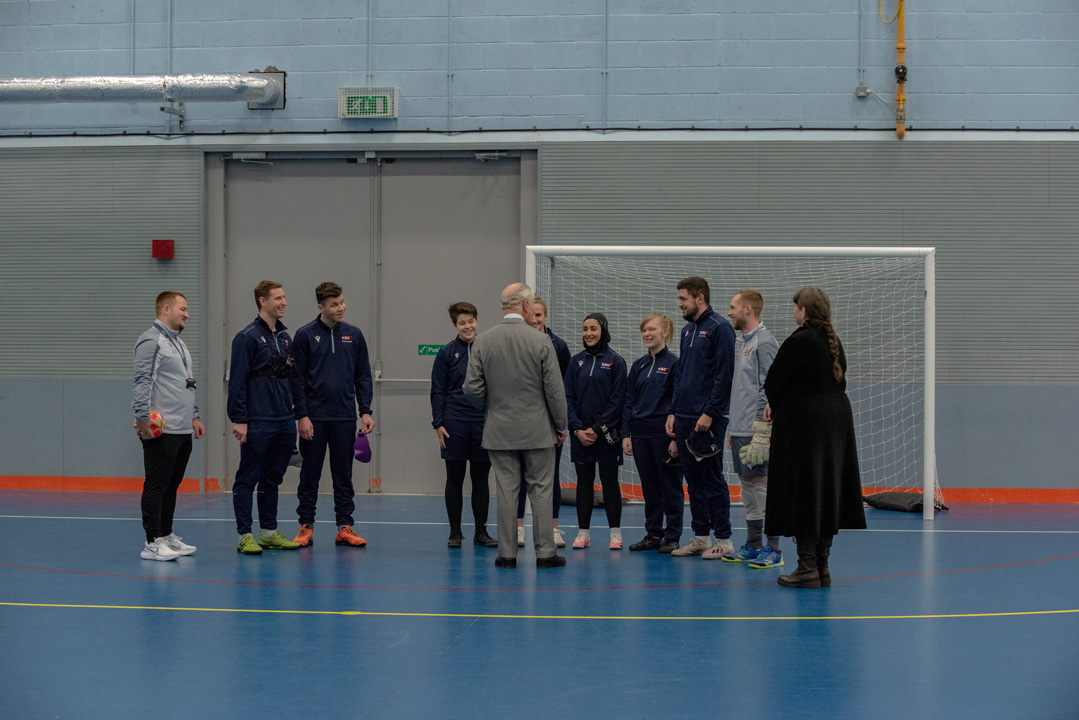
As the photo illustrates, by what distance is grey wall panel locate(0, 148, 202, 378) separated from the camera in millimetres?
10586

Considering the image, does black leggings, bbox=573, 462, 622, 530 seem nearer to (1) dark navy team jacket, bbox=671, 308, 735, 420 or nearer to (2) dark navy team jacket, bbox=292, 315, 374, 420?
(1) dark navy team jacket, bbox=671, 308, 735, 420

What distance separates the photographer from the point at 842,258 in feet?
32.4

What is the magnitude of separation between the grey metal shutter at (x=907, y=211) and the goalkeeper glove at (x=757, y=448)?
441cm

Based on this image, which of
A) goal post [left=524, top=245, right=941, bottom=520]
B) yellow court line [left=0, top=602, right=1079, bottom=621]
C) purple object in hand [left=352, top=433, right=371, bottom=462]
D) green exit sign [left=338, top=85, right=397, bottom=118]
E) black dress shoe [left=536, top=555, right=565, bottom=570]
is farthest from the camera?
green exit sign [left=338, top=85, right=397, bottom=118]

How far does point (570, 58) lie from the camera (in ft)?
33.9

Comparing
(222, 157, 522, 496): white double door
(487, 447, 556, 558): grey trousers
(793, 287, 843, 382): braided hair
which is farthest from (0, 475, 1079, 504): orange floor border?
(793, 287, 843, 382): braided hair

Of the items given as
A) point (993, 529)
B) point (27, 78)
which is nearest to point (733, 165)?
point (993, 529)

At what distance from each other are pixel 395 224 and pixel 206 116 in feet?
7.70

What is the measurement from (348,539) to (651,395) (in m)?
2.35

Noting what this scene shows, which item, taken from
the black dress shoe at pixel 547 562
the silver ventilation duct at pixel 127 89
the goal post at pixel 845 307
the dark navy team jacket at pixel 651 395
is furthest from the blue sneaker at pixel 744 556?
the silver ventilation duct at pixel 127 89

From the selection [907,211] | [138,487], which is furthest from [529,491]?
[138,487]

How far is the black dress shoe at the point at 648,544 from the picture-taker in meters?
6.98

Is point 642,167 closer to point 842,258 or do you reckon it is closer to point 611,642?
point 842,258

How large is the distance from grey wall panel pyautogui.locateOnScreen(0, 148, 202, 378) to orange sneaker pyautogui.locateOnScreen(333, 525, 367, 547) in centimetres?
438
